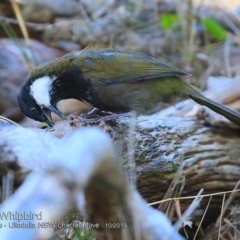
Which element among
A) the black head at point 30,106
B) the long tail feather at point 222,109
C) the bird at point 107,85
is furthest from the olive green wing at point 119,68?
the black head at point 30,106

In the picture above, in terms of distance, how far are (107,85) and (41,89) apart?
0.47 meters

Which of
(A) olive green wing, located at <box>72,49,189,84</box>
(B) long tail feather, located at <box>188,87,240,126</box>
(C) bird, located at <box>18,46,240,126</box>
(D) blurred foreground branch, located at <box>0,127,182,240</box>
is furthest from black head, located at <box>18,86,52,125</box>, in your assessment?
(D) blurred foreground branch, located at <box>0,127,182,240</box>

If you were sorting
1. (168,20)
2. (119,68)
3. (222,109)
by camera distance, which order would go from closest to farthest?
(222,109) → (119,68) → (168,20)

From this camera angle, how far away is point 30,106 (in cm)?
372

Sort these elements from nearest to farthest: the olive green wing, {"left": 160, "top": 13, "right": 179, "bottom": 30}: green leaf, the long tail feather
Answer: the long tail feather, the olive green wing, {"left": 160, "top": 13, "right": 179, "bottom": 30}: green leaf

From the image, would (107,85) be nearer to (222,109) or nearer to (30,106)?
(30,106)

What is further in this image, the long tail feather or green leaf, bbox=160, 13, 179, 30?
green leaf, bbox=160, 13, 179, 30

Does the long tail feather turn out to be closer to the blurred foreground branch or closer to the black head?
the black head

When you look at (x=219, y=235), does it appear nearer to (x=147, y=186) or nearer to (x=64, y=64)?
(x=147, y=186)

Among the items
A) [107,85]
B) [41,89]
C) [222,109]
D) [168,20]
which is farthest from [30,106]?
[168,20]

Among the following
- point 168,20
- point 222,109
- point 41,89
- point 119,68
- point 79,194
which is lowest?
point 79,194

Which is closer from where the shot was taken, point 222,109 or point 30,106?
point 222,109

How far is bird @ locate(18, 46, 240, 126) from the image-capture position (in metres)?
3.61

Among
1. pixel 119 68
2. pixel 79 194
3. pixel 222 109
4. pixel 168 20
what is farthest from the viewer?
pixel 168 20
